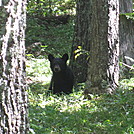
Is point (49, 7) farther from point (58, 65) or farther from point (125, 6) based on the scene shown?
point (58, 65)

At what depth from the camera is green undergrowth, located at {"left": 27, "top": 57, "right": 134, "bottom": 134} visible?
5367 millimetres

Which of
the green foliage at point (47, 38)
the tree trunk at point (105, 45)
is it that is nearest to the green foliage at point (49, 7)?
the green foliage at point (47, 38)

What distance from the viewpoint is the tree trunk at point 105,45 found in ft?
23.5

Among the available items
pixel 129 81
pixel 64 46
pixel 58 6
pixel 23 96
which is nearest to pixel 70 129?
pixel 23 96

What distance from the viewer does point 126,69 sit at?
31.4 ft

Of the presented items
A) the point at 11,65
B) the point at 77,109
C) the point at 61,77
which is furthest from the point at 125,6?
the point at 11,65

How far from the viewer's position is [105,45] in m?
7.21

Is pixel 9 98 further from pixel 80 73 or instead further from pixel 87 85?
pixel 80 73

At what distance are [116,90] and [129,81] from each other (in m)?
1.20

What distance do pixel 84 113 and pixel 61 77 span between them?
354 cm

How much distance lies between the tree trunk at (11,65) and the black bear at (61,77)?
550 centimetres

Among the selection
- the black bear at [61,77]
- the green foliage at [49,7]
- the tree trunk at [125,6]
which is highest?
the green foliage at [49,7]

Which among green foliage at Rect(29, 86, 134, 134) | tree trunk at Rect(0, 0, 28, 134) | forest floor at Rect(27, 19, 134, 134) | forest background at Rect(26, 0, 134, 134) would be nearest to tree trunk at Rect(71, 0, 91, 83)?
forest background at Rect(26, 0, 134, 134)

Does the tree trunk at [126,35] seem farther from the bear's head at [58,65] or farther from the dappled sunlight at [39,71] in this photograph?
the dappled sunlight at [39,71]
